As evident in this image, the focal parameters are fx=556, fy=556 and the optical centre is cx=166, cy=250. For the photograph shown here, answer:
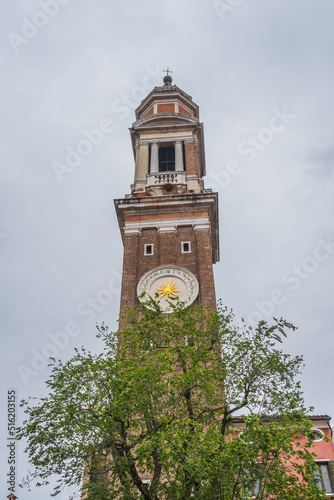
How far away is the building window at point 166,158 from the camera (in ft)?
130

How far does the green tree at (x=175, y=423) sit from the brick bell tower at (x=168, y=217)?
9.25 metres

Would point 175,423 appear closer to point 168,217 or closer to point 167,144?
point 168,217

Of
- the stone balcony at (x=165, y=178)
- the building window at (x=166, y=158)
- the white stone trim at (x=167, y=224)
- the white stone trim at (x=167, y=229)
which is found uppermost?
the building window at (x=166, y=158)

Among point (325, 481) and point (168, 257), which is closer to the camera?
point (325, 481)

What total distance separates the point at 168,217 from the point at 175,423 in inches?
772

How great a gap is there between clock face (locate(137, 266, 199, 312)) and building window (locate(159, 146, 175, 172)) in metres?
10.9

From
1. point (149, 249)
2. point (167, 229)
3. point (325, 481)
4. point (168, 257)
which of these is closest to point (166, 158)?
point (167, 229)

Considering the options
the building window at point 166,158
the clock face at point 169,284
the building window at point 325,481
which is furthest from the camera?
the building window at point 166,158

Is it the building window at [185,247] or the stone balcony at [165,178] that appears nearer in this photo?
the building window at [185,247]

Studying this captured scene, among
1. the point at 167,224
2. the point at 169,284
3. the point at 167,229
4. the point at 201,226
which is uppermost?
the point at 167,224

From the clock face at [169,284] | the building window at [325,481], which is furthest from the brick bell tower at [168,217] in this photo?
the building window at [325,481]

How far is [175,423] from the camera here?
51.2ft

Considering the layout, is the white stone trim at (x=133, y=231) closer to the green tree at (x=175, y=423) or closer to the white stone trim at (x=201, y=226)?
the white stone trim at (x=201, y=226)

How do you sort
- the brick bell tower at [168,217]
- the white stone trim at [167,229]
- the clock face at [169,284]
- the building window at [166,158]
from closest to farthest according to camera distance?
the clock face at [169,284] < the brick bell tower at [168,217] < the white stone trim at [167,229] < the building window at [166,158]
